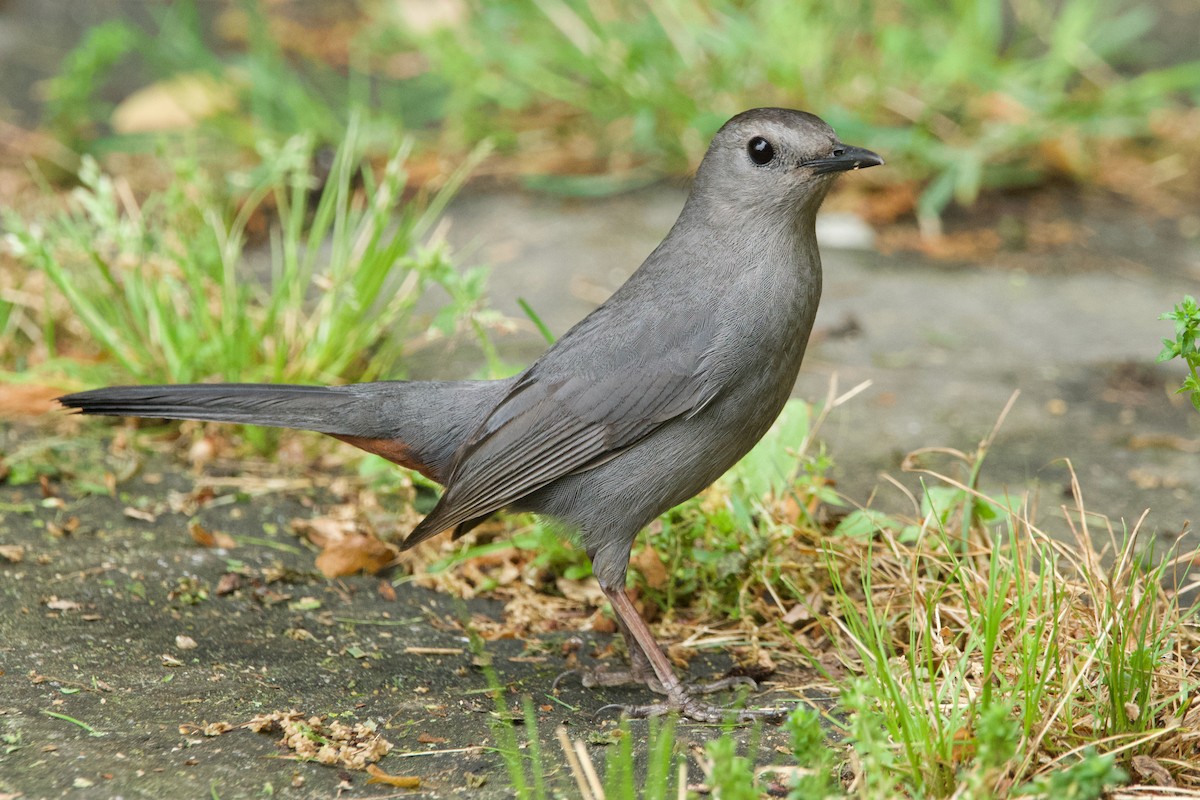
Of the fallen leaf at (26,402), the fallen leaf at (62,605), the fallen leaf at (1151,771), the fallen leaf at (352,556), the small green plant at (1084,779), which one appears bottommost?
the fallen leaf at (1151,771)

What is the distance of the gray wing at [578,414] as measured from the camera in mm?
3367

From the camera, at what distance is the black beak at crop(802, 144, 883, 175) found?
3303 mm

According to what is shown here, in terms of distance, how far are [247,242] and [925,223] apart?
336 centimetres

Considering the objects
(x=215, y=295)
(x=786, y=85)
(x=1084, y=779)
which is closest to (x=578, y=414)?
(x=1084, y=779)

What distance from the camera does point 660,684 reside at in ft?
11.2

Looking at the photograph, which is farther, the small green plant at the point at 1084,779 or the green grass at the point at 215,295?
the green grass at the point at 215,295

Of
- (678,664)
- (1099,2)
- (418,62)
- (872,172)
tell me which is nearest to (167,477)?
(678,664)

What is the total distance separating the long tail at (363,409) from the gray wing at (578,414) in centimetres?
16

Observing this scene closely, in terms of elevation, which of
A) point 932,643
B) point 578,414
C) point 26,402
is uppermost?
point 26,402

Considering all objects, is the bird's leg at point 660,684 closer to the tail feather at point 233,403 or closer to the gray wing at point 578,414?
the gray wing at point 578,414

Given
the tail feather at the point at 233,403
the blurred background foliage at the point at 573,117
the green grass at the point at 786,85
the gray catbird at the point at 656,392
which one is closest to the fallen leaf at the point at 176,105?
the blurred background foliage at the point at 573,117

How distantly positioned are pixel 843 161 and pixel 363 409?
1.51 metres

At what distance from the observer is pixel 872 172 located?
6.48 m

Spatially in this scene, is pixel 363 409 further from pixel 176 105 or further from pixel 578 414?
pixel 176 105
